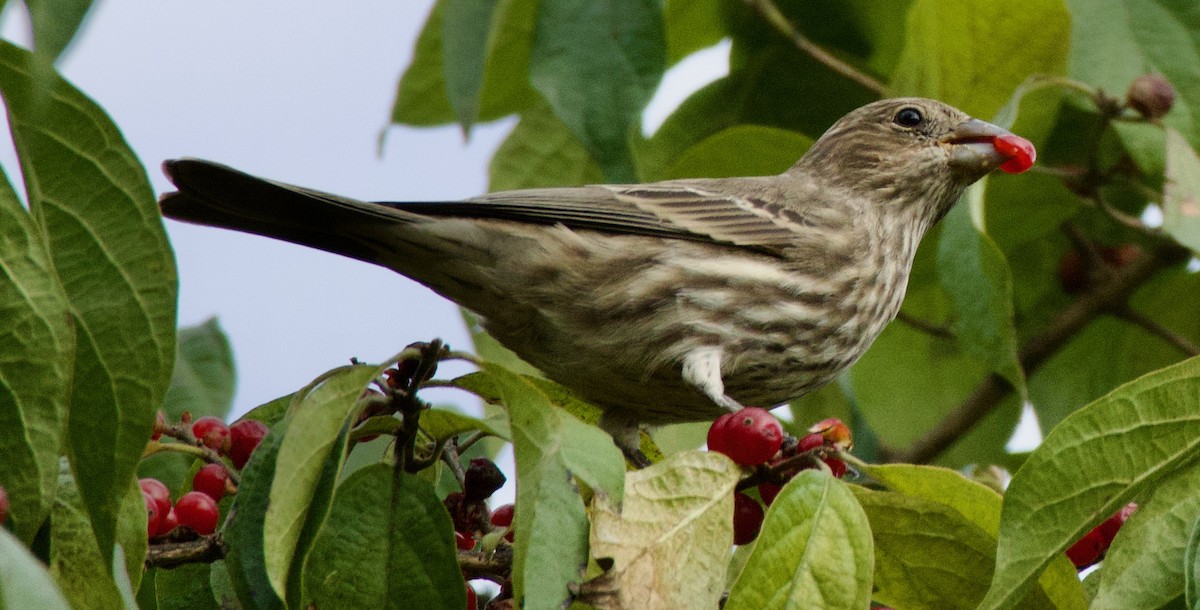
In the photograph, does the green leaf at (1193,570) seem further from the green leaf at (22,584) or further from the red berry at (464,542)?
the green leaf at (22,584)

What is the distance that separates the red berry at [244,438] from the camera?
2.87 m

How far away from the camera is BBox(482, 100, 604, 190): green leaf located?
15.3 ft

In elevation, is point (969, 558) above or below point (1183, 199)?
below

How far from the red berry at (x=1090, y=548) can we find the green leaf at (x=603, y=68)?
52.7 inches

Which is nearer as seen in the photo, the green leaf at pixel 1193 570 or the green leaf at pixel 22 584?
the green leaf at pixel 22 584

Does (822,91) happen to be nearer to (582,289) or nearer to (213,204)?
(582,289)

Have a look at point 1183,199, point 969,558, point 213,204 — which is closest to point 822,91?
point 1183,199

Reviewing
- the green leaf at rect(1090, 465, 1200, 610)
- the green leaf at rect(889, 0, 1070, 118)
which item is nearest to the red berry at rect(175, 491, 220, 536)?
the green leaf at rect(1090, 465, 1200, 610)

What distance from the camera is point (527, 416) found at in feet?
7.03

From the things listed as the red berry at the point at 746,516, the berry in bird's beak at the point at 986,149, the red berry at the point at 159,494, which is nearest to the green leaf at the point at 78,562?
the red berry at the point at 159,494

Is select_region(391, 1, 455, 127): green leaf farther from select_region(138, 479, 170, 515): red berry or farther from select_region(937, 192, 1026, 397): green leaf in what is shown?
select_region(138, 479, 170, 515): red berry

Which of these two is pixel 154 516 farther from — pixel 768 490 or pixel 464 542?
pixel 768 490

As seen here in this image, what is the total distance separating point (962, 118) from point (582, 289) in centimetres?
140

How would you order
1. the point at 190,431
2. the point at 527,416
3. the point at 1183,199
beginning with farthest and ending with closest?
the point at 1183,199
the point at 190,431
the point at 527,416
